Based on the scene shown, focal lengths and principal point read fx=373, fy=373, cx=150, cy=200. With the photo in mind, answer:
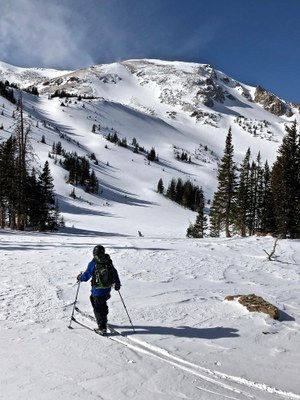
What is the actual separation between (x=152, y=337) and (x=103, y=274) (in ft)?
5.78

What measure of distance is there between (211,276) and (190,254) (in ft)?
14.8

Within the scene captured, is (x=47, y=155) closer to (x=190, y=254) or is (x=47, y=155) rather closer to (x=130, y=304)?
(x=190, y=254)

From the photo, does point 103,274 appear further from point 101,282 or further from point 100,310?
point 100,310

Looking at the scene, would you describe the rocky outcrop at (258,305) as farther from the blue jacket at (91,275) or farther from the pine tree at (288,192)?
the pine tree at (288,192)

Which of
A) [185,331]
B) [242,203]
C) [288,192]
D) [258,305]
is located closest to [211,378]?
[185,331]

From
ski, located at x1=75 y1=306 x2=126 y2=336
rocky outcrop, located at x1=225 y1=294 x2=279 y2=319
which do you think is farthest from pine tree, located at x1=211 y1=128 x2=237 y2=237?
ski, located at x1=75 y1=306 x2=126 y2=336

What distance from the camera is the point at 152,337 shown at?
8.26 m

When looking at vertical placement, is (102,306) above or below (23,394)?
above

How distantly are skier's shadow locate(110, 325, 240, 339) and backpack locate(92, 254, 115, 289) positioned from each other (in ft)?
3.87

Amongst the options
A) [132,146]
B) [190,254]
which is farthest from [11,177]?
[132,146]

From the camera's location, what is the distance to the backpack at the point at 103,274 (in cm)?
848

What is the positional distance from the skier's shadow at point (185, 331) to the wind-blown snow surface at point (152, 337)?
24mm

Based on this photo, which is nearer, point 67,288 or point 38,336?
point 38,336

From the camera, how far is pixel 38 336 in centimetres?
779
